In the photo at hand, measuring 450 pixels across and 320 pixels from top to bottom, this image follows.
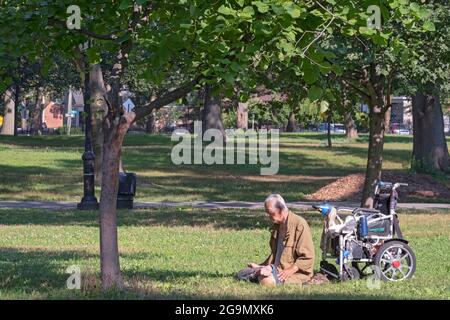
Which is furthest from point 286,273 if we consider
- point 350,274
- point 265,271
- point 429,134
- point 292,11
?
point 429,134

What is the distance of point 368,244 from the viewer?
35.7 feet

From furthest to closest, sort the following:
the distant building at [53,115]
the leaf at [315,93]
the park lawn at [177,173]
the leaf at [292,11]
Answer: the distant building at [53,115] < the park lawn at [177,173] < the leaf at [315,93] < the leaf at [292,11]

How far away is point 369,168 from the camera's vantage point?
19781 mm

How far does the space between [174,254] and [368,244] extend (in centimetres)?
408

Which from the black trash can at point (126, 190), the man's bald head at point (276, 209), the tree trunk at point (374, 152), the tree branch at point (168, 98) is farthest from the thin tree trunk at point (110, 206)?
the black trash can at point (126, 190)

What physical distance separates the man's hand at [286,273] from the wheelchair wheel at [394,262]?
979mm

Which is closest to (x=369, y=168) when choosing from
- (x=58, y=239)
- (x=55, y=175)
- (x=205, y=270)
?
(x=58, y=239)

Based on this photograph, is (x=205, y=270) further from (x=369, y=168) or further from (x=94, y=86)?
(x=94, y=86)

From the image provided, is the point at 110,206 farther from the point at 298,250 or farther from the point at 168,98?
the point at 298,250

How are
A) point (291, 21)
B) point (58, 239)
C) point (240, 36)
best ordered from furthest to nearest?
point (58, 239) → point (240, 36) → point (291, 21)

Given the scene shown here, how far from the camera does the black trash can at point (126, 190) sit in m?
22.5

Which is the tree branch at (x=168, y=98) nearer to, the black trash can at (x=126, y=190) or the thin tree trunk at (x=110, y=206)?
the thin tree trunk at (x=110, y=206)

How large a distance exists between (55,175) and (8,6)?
2329 cm

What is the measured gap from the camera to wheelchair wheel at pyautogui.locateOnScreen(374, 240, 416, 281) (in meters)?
10.7
